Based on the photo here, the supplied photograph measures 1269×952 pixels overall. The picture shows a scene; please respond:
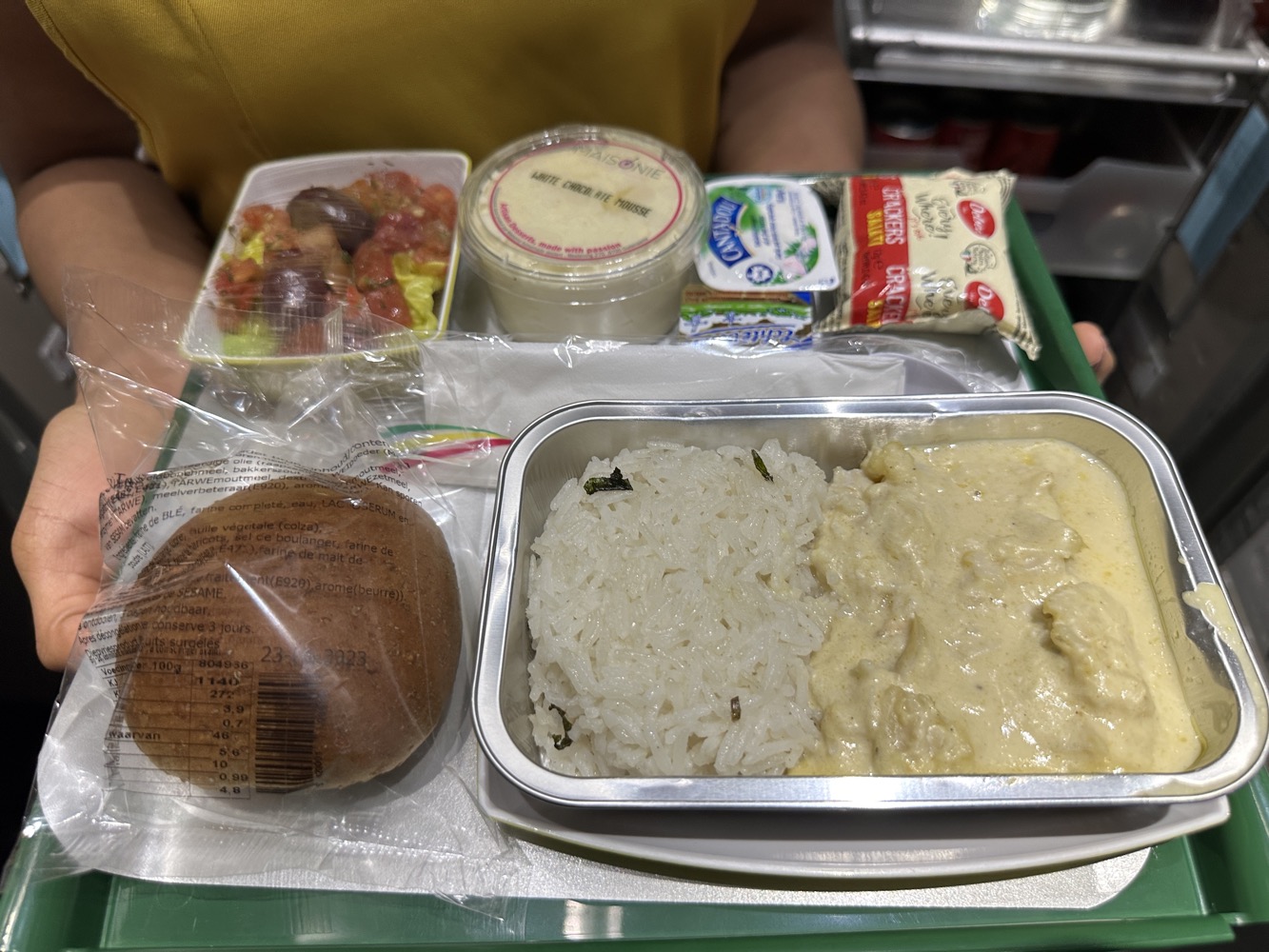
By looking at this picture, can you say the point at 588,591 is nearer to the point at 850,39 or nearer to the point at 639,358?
→ the point at 639,358

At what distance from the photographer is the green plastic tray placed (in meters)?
1.07

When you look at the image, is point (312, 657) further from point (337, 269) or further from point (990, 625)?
point (990, 625)

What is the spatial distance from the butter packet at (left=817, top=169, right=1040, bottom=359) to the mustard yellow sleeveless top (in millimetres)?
552

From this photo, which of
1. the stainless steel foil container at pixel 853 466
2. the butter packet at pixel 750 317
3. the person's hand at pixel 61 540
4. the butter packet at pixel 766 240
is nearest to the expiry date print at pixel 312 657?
the stainless steel foil container at pixel 853 466

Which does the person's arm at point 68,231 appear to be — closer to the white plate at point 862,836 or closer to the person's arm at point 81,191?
the person's arm at point 81,191

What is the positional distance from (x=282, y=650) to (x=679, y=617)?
1.99 ft

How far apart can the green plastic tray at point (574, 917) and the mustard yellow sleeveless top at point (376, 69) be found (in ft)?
4.69

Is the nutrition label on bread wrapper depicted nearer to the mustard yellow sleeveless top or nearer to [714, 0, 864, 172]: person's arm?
the mustard yellow sleeveless top

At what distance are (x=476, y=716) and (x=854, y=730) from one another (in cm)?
58

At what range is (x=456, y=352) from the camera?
152cm

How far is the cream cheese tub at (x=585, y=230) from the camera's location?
1579 mm

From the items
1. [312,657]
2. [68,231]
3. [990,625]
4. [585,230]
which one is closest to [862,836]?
[990,625]

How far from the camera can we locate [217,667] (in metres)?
1.05

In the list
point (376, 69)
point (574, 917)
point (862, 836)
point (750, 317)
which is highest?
point (376, 69)
